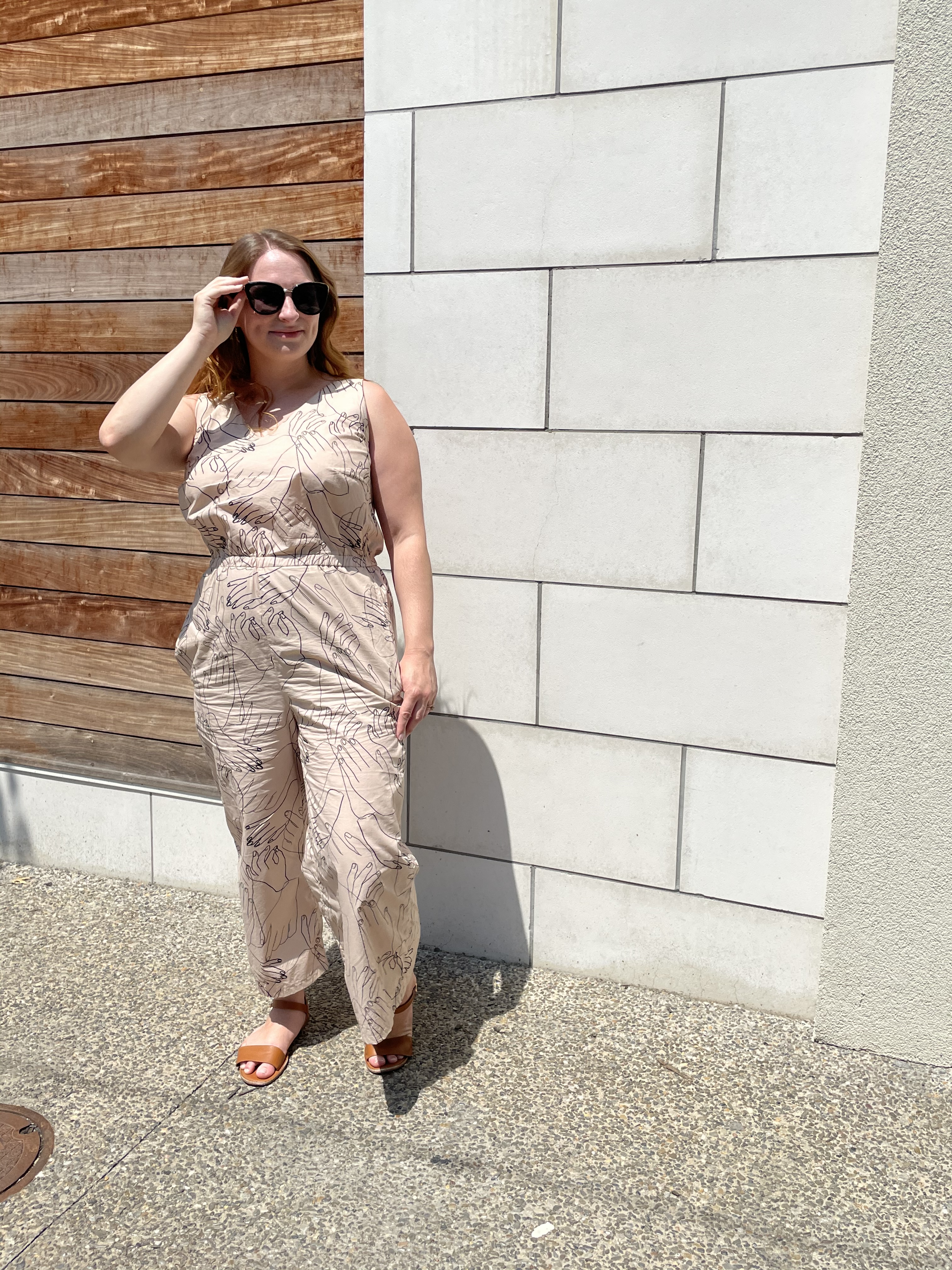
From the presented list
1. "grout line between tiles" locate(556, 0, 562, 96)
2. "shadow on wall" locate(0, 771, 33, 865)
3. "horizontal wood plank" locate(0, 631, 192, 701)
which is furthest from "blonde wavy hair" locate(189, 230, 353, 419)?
"shadow on wall" locate(0, 771, 33, 865)

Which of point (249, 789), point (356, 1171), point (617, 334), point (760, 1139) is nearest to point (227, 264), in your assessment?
point (617, 334)

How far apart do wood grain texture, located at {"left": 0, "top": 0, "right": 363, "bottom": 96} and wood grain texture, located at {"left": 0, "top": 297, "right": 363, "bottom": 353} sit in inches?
28.7

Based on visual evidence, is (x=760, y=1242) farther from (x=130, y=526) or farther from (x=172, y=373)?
(x=130, y=526)

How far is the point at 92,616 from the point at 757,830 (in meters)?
2.47

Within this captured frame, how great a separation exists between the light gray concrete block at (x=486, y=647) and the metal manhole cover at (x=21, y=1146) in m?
1.56

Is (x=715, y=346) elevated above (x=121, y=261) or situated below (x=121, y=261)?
below

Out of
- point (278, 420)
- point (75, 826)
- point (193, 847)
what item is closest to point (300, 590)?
point (278, 420)

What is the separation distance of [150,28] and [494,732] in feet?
8.45

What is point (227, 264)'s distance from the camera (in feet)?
8.23

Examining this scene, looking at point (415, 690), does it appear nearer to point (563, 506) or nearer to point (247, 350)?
point (563, 506)

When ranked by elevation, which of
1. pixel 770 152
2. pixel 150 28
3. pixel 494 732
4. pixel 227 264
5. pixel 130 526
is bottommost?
pixel 494 732

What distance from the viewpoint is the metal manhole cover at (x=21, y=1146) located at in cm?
233

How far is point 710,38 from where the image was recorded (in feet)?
8.71

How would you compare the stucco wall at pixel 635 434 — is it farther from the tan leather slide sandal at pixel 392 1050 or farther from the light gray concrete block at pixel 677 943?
the tan leather slide sandal at pixel 392 1050
